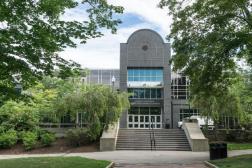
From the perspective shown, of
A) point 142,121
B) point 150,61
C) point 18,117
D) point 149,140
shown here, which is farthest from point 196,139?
point 150,61

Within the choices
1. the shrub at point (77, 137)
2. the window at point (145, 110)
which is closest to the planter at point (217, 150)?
the shrub at point (77, 137)

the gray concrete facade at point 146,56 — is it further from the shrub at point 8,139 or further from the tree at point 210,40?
the tree at point 210,40

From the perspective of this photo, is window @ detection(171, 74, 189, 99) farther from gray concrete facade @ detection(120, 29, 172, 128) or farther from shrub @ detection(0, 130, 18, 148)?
shrub @ detection(0, 130, 18, 148)

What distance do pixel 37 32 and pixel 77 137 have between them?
1860cm

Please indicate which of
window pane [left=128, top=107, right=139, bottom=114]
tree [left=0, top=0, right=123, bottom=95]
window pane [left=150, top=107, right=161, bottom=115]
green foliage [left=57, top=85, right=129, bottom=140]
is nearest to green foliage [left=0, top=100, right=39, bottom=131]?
green foliage [left=57, top=85, right=129, bottom=140]

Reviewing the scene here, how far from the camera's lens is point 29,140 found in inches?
1150

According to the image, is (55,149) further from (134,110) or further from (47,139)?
(134,110)

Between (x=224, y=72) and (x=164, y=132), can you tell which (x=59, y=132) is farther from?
(x=224, y=72)

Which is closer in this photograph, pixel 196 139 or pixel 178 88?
pixel 196 139

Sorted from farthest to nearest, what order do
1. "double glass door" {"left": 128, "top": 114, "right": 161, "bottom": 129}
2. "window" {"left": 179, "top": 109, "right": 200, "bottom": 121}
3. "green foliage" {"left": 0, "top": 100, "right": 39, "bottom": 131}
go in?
"window" {"left": 179, "top": 109, "right": 200, "bottom": 121}
"double glass door" {"left": 128, "top": 114, "right": 161, "bottom": 129}
"green foliage" {"left": 0, "top": 100, "right": 39, "bottom": 131}

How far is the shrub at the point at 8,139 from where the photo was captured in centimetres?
2948

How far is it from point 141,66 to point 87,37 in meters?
41.7

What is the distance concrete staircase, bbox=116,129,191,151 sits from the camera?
28845mm

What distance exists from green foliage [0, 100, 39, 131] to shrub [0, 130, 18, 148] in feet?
5.84
